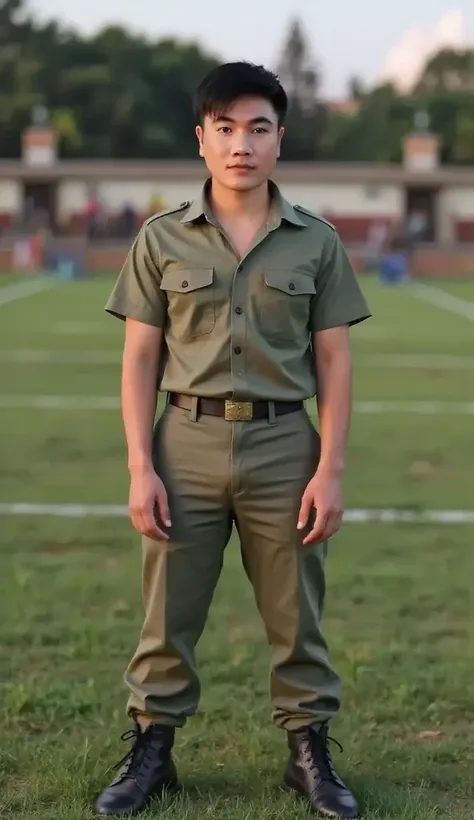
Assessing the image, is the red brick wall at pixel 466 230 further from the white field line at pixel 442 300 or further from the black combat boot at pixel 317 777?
the black combat boot at pixel 317 777

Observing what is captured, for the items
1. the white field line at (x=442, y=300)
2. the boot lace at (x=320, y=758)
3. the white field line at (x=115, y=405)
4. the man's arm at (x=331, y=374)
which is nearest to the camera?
the man's arm at (x=331, y=374)

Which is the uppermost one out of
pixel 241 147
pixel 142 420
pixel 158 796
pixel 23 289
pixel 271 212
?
pixel 23 289

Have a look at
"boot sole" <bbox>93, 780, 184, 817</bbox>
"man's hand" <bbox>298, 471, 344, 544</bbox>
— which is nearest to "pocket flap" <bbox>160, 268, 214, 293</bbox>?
"man's hand" <bbox>298, 471, 344, 544</bbox>

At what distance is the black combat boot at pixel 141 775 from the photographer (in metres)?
3.10

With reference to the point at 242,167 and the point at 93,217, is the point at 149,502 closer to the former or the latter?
the point at 242,167

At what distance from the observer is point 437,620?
490 centimetres

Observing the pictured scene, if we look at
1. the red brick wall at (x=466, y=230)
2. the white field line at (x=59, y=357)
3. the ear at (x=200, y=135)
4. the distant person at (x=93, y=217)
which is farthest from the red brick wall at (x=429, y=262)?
the ear at (x=200, y=135)

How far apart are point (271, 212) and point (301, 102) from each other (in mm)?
87359

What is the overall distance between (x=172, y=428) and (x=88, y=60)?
72.8m

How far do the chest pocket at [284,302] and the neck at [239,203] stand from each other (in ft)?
0.57

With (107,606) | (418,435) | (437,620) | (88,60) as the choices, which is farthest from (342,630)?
(88,60)

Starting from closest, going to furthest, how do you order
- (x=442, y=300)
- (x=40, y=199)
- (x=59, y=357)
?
(x=59, y=357) < (x=442, y=300) < (x=40, y=199)

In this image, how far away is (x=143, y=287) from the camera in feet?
9.99

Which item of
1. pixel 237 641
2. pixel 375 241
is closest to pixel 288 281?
pixel 237 641
